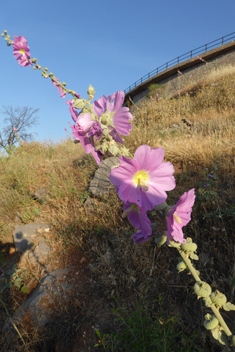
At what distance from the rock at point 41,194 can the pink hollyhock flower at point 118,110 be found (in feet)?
11.7

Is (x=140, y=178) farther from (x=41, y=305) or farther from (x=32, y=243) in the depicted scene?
(x=32, y=243)

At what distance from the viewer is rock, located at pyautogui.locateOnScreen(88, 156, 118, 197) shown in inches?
144

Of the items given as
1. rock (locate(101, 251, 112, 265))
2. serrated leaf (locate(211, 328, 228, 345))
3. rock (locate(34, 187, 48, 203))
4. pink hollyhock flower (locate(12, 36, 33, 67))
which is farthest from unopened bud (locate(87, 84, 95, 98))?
rock (locate(34, 187, 48, 203))

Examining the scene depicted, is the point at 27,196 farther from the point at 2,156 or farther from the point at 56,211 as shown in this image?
A: the point at 2,156

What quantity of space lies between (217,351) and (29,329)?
5.54ft

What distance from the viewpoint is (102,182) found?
3.86 meters

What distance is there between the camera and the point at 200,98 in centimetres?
829

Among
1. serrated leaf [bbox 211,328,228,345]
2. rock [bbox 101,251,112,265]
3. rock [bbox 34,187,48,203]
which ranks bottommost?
rock [bbox 101,251,112,265]

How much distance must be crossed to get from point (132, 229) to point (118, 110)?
7.28ft

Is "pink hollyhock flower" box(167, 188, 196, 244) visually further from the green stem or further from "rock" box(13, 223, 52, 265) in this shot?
"rock" box(13, 223, 52, 265)

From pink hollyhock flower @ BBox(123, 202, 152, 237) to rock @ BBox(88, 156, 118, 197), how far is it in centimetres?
278

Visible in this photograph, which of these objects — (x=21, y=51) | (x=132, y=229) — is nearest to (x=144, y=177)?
(x=21, y=51)

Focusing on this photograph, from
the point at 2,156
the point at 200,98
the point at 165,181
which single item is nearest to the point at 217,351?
the point at 165,181

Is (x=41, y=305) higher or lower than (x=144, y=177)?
lower
